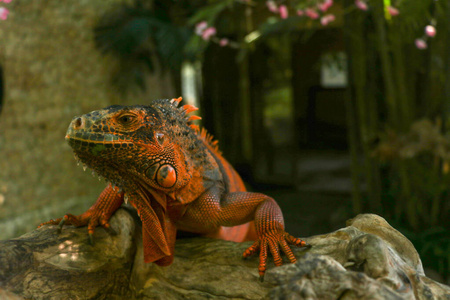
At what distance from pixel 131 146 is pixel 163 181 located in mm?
203

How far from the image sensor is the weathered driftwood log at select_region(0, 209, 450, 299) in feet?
4.97

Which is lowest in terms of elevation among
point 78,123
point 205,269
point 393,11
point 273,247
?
point 205,269

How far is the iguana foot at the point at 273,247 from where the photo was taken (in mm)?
1806

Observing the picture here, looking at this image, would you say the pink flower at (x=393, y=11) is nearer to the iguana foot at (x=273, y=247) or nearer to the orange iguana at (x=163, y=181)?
the orange iguana at (x=163, y=181)

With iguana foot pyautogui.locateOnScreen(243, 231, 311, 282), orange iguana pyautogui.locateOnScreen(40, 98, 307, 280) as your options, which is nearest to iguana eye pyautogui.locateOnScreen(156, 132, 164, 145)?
orange iguana pyautogui.locateOnScreen(40, 98, 307, 280)

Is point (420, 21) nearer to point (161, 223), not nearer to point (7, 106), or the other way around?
point (161, 223)

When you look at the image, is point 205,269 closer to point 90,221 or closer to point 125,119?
point 90,221

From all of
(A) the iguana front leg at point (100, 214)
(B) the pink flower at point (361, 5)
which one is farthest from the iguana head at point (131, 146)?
(B) the pink flower at point (361, 5)

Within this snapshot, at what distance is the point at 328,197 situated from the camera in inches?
275

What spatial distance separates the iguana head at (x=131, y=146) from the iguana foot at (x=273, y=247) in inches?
16.5

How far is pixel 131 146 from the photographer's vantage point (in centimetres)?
171

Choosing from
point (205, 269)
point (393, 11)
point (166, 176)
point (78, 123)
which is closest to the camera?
point (78, 123)

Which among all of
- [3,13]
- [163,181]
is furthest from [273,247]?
[3,13]

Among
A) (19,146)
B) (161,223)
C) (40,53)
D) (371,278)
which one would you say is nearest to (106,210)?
(161,223)
